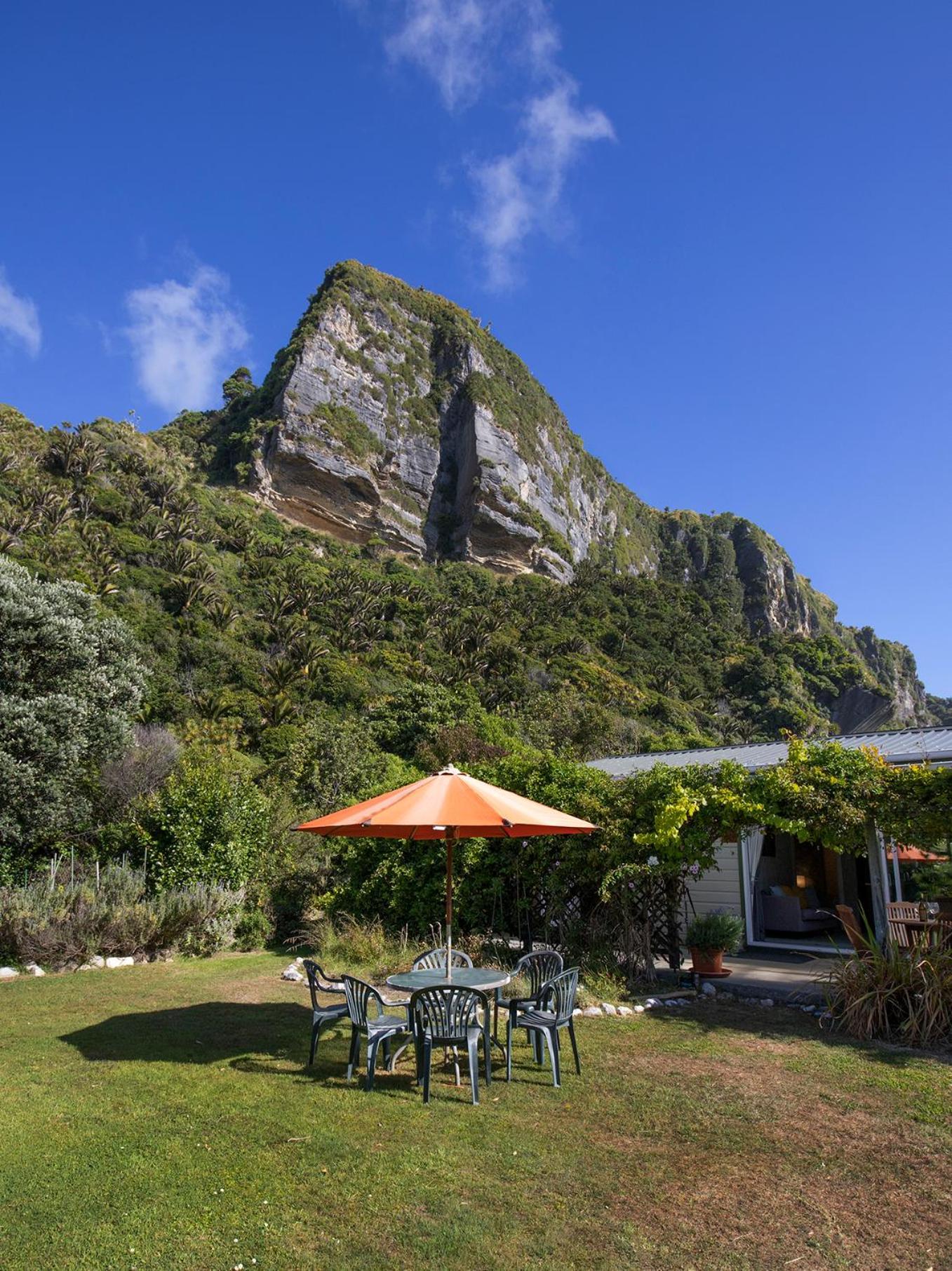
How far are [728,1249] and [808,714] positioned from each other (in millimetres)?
54795

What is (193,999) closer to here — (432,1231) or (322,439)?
(432,1231)

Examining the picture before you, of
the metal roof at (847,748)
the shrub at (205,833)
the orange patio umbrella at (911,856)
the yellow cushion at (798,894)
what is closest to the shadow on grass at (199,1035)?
the shrub at (205,833)

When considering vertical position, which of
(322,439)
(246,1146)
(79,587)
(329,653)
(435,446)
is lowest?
(246,1146)

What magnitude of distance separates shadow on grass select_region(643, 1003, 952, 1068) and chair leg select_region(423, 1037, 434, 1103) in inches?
123

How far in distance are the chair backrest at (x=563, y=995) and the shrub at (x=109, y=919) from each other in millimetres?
6946

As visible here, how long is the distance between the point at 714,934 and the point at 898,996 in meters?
2.42

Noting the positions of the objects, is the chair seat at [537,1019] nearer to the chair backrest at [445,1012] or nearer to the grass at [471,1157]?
the grass at [471,1157]

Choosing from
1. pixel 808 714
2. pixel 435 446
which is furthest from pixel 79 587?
pixel 435 446

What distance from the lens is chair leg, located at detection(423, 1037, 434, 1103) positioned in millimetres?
5137

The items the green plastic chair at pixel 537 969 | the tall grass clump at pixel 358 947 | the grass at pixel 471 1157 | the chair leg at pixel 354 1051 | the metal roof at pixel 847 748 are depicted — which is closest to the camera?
the grass at pixel 471 1157

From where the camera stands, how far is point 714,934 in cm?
904

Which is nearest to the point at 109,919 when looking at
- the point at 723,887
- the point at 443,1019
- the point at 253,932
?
the point at 253,932

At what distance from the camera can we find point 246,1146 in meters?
4.22

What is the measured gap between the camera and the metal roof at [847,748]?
32.9 ft
